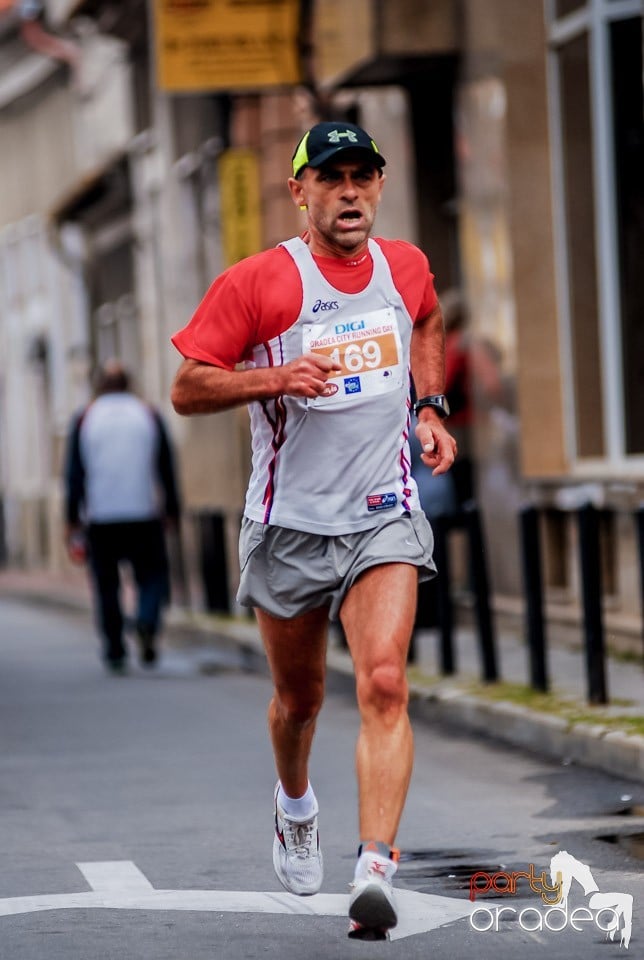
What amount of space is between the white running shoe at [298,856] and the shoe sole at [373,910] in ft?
2.84

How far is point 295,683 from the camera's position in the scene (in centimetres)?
582

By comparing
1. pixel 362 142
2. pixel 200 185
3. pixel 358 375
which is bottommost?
pixel 358 375

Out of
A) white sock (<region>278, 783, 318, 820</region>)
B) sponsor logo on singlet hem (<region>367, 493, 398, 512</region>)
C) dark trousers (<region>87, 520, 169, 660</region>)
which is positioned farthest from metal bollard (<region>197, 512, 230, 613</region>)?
sponsor logo on singlet hem (<region>367, 493, 398, 512</region>)

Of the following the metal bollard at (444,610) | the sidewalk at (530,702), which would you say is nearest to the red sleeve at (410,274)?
the sidewalk at (530,702)

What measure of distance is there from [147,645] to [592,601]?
16.8ft

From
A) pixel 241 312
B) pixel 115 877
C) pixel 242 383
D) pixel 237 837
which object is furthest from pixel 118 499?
pixel 242 383

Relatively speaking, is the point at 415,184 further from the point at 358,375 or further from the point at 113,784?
the point at 358,375

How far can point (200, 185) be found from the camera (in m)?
25.4

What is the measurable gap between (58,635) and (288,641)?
1283 centimetres

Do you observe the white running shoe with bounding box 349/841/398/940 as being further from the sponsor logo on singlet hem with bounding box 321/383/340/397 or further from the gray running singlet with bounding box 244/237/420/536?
the sponsor logo on singlet hem with bounding box 321/383/340/397

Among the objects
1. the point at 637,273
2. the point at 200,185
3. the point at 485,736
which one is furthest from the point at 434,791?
the point at 200,185

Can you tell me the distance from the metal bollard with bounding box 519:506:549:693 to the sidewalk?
0.10 m

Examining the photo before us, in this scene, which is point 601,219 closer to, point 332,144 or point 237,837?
point 237,837

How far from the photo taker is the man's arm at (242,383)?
534 cm
